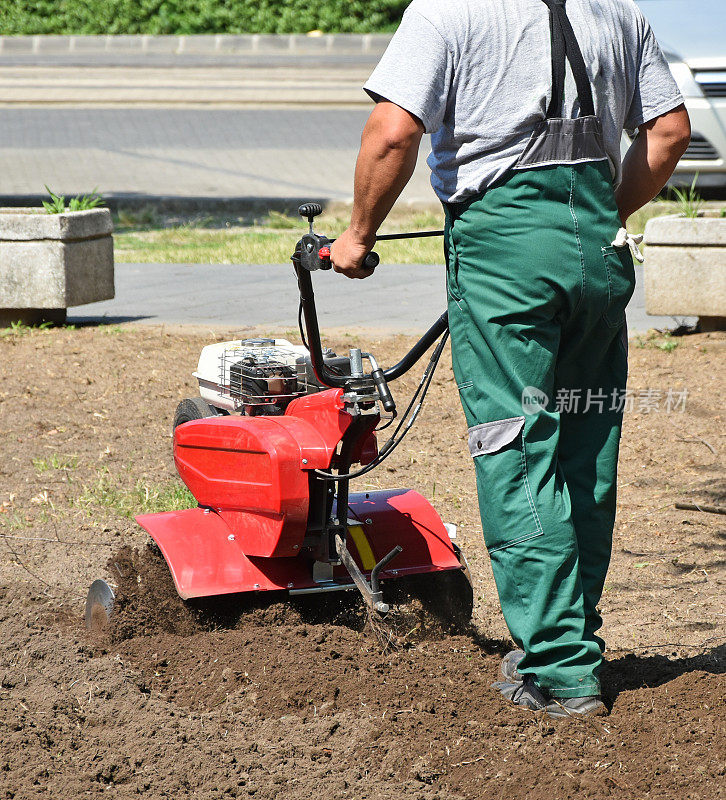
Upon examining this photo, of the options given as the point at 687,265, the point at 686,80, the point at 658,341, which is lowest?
the point at 658,341

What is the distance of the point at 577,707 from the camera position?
8.67 ft

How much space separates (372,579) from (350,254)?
0.89 meters

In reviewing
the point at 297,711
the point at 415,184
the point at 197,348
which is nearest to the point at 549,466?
the point at 297,711

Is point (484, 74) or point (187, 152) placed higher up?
point (484, 74)

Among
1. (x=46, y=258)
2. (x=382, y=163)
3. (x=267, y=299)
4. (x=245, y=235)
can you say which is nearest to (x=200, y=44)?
(x=245, y=235)

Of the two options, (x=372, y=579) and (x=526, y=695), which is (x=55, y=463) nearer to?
(x=372, y=579)

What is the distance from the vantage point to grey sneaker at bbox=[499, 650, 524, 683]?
112 inches

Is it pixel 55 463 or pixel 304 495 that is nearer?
pixel 304 495

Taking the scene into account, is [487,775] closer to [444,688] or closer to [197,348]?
[444,688]

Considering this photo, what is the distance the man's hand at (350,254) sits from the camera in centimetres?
261

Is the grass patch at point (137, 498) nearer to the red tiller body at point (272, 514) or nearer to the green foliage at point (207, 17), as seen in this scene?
the red tiller body at point (272, 514)

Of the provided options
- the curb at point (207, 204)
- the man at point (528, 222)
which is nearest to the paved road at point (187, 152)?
the curb at point (207, 204)

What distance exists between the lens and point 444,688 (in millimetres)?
2830

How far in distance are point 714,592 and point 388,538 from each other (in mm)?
1249
